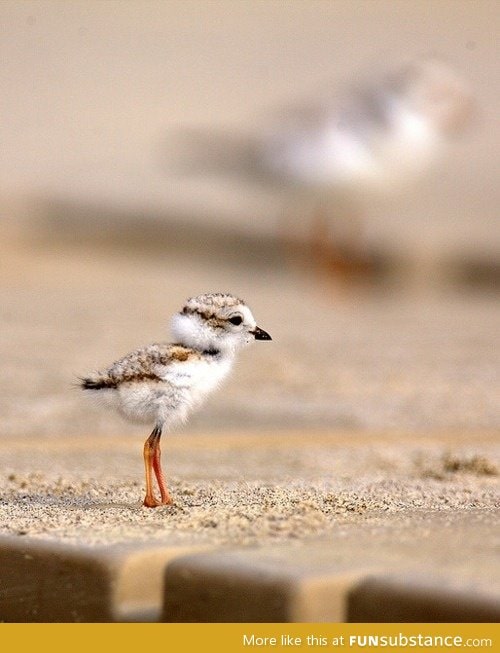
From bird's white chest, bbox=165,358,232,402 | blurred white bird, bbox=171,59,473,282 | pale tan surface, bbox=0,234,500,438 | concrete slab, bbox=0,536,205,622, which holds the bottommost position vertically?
concrete slab, bbox=0,536,205,622

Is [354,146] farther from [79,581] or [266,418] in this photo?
[79,581]

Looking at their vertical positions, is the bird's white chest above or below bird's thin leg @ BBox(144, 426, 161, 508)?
above

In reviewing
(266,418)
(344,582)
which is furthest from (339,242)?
(344,582)

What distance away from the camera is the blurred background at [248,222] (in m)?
7.13

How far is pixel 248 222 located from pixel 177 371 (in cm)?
978

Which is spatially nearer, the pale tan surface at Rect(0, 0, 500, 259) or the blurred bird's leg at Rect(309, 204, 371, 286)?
the blurred bird's leg at Rect(309, 204, 371, 286)

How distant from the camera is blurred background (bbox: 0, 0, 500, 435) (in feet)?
23.4

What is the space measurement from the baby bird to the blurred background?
209 cm

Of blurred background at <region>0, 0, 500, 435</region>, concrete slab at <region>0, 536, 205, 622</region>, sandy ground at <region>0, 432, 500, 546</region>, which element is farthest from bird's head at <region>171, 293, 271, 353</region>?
blurred background at <region>0, 0, 500, 435</region>

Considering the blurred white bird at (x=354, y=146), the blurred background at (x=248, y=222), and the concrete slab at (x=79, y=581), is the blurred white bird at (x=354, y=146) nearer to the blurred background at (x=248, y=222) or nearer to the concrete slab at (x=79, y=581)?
the blurred background at (x=248, y=222)

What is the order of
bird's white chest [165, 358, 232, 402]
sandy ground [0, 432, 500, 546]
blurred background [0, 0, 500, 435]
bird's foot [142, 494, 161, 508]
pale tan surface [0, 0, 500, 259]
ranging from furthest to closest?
pale tan surface [0, 0, 500, 259], blurred background [0, 0, 500, 435], bird's white chest [165, 358, 232, 402], bird's foot [142, 494, 161, 508], sandy ground [0, 432, 500, 546]

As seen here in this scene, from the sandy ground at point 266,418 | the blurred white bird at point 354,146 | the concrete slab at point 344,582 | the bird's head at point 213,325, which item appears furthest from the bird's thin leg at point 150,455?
the blurred white bird at point 354,146

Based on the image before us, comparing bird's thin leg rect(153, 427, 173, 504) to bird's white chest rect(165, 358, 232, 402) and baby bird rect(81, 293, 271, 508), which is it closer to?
baby bird rect(81, 293, 271, 508)

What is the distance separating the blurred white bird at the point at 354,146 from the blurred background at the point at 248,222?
1.7 inches
